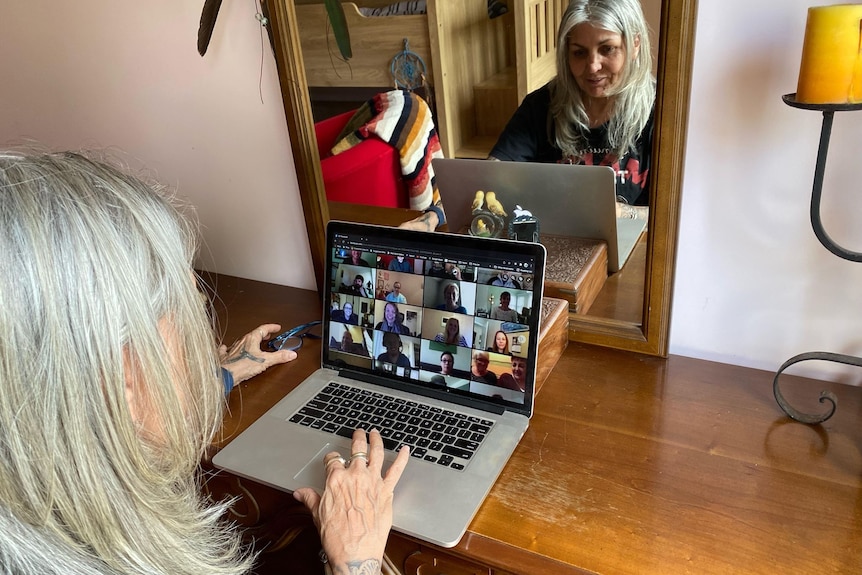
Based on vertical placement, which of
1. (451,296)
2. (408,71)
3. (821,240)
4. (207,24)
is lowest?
(451,296)

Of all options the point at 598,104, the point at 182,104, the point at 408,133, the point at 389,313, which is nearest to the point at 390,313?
the point at 389,313

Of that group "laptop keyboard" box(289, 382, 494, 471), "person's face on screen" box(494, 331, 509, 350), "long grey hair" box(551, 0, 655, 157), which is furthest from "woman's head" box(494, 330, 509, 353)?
"long grey hair" box(551, 0, 655, 157)

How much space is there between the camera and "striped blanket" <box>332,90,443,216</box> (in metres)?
1.13

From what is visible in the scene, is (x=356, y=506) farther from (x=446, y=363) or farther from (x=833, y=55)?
(x=833, y=55)

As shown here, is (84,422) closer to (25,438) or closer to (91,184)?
(25,438)

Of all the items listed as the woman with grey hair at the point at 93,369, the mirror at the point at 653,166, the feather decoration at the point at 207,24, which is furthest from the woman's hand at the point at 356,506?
the feather decoration at the point at 207,24

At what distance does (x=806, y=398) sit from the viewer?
37.9 inches

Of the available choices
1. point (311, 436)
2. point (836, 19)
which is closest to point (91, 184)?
point (311, 436)

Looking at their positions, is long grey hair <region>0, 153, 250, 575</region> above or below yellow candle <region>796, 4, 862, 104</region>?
below

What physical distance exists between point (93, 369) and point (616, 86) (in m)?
0.77

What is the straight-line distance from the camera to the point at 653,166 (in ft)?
3.11

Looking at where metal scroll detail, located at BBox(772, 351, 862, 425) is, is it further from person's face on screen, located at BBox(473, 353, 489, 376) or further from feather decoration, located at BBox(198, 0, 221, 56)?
feather decoration, located at BBox(198, 0, 221, 56)

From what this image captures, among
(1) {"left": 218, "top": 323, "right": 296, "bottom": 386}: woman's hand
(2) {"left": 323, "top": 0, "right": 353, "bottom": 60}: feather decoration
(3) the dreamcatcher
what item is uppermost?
(2) {"left": 323, "top": 0, "right": 353, "bottom": 60}: feather decoration

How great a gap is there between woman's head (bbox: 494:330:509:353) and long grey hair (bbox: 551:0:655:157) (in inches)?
12.2
